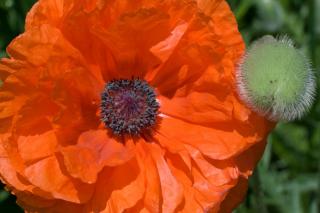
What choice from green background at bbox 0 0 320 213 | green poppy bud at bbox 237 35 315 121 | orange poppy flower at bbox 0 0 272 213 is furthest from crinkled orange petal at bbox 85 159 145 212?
green background at bbox 0 0 320 213

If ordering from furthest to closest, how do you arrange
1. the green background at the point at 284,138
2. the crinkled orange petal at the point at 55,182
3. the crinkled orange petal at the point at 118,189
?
the green background at the point at 284,138
the crinkled orange petal at the point at 118,189
the crinkled orange petal at the point at 55,182

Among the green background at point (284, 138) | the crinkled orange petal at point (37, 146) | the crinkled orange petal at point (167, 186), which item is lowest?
the green background at point (284, 138)

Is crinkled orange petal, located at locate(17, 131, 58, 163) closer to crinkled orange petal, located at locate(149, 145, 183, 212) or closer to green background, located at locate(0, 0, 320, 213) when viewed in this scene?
crinkled orange petal, located at locate(149, 145, 183, 212)

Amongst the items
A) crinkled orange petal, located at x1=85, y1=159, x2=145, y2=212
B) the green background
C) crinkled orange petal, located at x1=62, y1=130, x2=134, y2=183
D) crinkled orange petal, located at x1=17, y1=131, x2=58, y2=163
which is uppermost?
crinkled orange petal, located at x1=17, y1=131, x2=58, y2=163

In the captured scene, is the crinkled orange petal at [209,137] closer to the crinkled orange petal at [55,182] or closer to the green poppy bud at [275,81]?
the green poppy bud at [275,81]

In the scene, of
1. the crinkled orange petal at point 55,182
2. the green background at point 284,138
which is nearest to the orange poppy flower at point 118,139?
the crinkled orange petal at point 55,182

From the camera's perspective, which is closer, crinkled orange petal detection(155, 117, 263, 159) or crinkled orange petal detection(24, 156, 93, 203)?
crinkled orange petal detection(24, 156, 93, 203)
